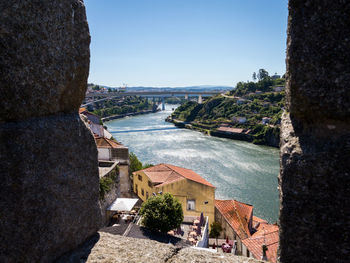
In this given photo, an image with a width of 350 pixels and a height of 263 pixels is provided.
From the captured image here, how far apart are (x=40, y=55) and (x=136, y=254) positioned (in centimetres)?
126

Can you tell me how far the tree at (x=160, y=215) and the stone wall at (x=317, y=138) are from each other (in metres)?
6.13

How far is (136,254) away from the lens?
1.55 metres

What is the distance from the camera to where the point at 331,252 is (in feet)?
3.86

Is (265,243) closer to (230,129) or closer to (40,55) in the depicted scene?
(40,55)

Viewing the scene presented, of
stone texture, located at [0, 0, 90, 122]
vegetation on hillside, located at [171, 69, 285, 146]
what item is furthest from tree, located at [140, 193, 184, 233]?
vegetation on hillside, located at [171, 69, 285, 146]

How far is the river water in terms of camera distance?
17.9 meters

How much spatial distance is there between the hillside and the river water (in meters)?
2.58

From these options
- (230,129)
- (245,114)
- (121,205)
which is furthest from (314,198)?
(245,114)

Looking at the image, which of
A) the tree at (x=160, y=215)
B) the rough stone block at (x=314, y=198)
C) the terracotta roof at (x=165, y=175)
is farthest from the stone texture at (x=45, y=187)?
the terracotta roof at (x=165, y=175)

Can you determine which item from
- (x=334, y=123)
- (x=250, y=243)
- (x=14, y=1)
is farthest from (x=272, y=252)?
(x=14, y=1)

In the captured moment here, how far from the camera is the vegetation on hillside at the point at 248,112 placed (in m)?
38.5

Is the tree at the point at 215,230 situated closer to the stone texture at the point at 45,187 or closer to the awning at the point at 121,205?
the awning at the point at 121,205

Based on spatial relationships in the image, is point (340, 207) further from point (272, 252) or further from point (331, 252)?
point (272, 252)

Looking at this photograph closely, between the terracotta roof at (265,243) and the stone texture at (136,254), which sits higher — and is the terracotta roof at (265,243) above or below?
below
